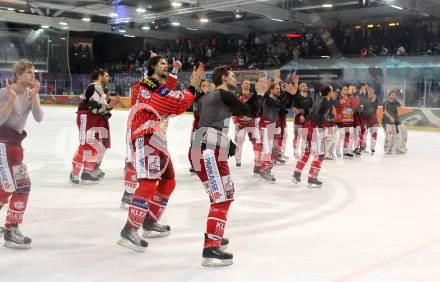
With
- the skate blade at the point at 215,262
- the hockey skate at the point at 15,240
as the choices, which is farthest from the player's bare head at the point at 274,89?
the hockey skate at the point at 15,240

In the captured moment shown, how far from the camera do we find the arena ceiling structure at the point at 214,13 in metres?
21.2

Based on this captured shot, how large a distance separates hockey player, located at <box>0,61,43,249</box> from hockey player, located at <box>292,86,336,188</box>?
3892 mm

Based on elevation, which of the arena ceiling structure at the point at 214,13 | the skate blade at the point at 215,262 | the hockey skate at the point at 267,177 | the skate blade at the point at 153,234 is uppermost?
the arena ceiling structure at the point at 214,13

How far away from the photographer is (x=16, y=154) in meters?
3.73

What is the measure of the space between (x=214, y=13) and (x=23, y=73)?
22893mm

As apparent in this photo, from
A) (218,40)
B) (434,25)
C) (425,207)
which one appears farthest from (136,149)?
(218,40)

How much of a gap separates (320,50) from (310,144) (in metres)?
17.8

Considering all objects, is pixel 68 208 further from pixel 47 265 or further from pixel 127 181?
pixel 47 265

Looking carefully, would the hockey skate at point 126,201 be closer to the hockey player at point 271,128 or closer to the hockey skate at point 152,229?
the hockey skate at point 152,229

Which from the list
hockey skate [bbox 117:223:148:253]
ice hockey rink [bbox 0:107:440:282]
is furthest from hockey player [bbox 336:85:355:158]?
hockey skate [bbox 117:223:148:253]

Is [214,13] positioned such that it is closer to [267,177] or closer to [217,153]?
[267,177]

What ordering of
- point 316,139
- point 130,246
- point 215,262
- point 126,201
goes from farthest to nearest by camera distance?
1. point 316,139
2. point 126,201
3. point 130,246
4. point 215,262

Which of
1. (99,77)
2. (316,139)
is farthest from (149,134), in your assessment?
(316,139)

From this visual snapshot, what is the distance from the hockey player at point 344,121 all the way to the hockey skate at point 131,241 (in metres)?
7.23
